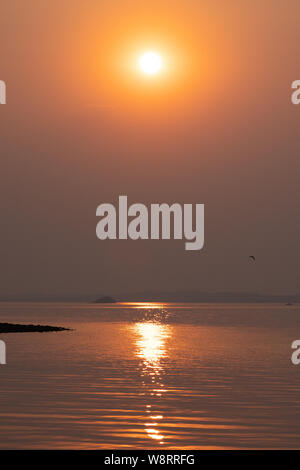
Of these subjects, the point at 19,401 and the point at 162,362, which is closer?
the point at 19,401

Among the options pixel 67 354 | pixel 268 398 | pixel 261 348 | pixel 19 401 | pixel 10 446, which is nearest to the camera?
pixel 10 446

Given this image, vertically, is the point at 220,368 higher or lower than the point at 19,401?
higher

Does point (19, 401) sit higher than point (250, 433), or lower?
higher

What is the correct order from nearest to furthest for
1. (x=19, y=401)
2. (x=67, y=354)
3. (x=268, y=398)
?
(x=19, y=401) < (x=268, y=398) < (x=67, y=354)

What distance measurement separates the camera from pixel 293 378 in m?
53.7

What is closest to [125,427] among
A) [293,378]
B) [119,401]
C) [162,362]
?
[119,401]

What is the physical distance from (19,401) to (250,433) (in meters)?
13.3

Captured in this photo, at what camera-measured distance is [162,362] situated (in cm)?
6694
